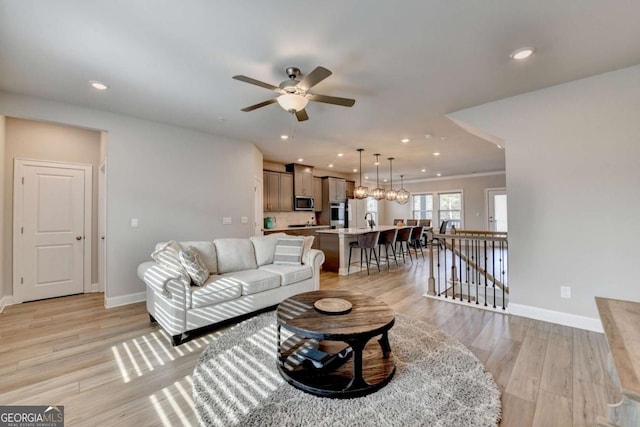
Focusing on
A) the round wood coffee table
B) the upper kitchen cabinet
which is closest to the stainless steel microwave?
the upper kitchen cabinet

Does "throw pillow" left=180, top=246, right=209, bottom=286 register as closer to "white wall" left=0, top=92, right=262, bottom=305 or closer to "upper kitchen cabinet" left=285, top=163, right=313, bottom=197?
"white wall" left=0, top=92, right=262, bottom=305

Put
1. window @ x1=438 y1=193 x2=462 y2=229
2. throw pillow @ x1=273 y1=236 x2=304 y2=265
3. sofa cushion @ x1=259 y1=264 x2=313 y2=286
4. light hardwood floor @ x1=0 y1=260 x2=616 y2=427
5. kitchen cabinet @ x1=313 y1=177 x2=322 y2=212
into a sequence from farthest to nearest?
1. window @ x1=438 y1=193 x2=462 y2=229
2. kitchen cabinet @ x1=313 y1=177 x2=322 y2=212
3. throw pillow @ x1=273 y1=236 x2=304 y2=265
4. sofa cushion @ x1=259 y1=264 x2=313 y2=286
5. light hardwood floor @ x1=0 y1=260 x2=616 y2=427

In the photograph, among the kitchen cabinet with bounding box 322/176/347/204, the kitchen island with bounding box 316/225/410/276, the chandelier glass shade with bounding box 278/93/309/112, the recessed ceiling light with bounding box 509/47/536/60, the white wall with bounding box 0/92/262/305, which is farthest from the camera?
the kitchen cabinet with bounding box 322/176/347/204

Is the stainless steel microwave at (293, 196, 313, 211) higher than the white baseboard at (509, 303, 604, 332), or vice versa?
the stainless steel microwave at (293, 196, 313, 211)

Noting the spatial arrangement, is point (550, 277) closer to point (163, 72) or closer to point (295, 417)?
point (295, 417)

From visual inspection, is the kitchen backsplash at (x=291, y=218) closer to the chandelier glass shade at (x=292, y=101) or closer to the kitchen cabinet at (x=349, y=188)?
the kitchen cabinet at (x=349, y=188)

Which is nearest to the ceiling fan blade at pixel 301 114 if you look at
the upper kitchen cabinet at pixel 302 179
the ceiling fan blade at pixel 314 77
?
the ceiling fan blade at pixel 314 77

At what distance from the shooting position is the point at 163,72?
8.54 feet

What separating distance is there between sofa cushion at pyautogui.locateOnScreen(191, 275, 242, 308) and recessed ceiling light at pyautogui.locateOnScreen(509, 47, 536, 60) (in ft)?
11.7

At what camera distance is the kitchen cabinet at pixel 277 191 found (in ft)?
21.9

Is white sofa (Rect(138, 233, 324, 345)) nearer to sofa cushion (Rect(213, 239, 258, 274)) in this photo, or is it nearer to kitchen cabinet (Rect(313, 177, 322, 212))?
sofa cushion (Rect(213, 239, 258, 274))

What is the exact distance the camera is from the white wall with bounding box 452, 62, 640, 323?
2645mm

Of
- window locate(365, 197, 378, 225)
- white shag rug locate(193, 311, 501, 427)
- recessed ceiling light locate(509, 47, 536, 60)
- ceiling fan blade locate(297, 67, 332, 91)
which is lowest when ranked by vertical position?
white shag rug locate(193, 311, 501, 427)

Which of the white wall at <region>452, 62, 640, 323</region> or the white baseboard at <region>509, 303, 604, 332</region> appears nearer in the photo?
the white wall at <region>452, 62, 640, 323</region>
